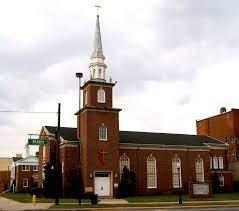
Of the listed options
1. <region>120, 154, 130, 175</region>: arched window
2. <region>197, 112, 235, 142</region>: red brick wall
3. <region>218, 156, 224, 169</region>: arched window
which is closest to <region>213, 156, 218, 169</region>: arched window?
<region>218, 156, 224, 169</region>: arched window

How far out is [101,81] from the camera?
57219 mm

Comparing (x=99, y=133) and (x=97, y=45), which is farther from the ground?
(x=97, y=45)

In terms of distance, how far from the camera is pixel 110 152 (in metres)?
55.9

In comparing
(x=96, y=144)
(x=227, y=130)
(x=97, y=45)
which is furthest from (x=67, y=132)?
(x=227, y=130)

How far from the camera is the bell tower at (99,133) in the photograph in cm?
5459

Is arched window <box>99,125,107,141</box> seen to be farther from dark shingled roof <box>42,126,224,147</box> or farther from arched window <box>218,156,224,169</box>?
arched window <box>218,156,224,169</box>

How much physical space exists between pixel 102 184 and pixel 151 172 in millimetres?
9925

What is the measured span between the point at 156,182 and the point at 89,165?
41.1 feet

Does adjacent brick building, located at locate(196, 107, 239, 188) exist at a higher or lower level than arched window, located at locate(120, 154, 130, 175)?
higher

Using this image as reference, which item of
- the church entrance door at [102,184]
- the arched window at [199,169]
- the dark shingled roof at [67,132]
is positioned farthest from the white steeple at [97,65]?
the arched window at [199,169]

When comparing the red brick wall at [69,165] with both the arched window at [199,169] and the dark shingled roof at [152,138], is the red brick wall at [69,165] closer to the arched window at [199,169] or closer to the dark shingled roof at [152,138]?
the dark shingled roof at [152,138]

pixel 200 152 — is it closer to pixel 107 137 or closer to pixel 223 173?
pixel 223 173

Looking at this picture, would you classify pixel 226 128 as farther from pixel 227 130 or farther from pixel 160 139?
pixel 160 139

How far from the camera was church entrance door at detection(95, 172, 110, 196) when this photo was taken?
5489 cm
